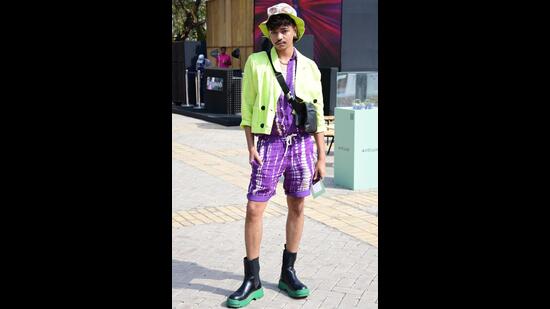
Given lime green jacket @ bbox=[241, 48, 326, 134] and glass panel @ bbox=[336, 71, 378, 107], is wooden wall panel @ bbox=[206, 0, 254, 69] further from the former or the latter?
lime green jacket @ bbox=[241, 48, 326, 134]

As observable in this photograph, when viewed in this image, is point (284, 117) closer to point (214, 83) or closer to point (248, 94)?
point (248, 94)

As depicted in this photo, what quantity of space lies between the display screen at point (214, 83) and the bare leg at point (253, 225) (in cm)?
1295

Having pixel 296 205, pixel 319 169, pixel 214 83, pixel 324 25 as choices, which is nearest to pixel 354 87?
pixel 324 25

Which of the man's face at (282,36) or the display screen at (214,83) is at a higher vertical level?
the display screen at (214,83)

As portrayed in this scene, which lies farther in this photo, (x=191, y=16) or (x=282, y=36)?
(x=191, y=16)

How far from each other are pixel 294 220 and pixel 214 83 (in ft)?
43.8

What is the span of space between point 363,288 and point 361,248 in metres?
0.97

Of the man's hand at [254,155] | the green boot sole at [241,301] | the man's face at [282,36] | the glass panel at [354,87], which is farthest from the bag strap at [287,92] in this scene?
the glass panel at [354,87]

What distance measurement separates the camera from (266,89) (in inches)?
151

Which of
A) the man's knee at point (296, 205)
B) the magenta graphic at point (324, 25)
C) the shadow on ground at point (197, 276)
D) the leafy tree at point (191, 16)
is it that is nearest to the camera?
the man's knee at point (296, 205)

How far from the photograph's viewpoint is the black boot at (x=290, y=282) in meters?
4.11

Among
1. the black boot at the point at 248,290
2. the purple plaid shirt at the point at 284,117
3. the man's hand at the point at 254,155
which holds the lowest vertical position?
the black boot at the point at 248,290

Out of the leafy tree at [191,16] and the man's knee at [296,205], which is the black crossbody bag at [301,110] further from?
the leafy tree at [191,16]
